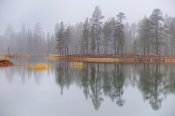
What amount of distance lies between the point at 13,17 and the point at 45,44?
2.08m

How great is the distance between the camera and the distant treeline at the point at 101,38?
740 centimetres

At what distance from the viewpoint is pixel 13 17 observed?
19.6 feet

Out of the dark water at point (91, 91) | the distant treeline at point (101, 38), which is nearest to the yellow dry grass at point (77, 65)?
the dark water at point (91, 91)

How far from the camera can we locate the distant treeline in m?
7.40

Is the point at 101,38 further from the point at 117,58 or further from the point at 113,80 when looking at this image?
the point at 113,80

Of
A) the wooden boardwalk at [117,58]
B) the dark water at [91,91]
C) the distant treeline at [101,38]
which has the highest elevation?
the distant treeline at [101,38]

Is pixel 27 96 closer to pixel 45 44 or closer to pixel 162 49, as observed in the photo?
pixel 45 44

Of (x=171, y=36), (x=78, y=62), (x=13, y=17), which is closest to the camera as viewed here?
(x=13, y=17)

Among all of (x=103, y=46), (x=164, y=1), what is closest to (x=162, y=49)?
(x=103, y=46)

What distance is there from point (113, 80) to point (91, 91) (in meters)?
1.05

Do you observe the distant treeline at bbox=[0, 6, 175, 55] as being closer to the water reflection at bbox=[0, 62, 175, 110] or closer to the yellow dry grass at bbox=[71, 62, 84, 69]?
the yellow dry grass at bbox=[71, 62, 84, 69]

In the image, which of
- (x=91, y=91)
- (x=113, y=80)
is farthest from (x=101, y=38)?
(x=91, y=91)

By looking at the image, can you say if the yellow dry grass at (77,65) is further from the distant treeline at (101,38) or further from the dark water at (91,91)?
the distant treeline at (101,38)

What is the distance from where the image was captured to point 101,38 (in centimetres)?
861
